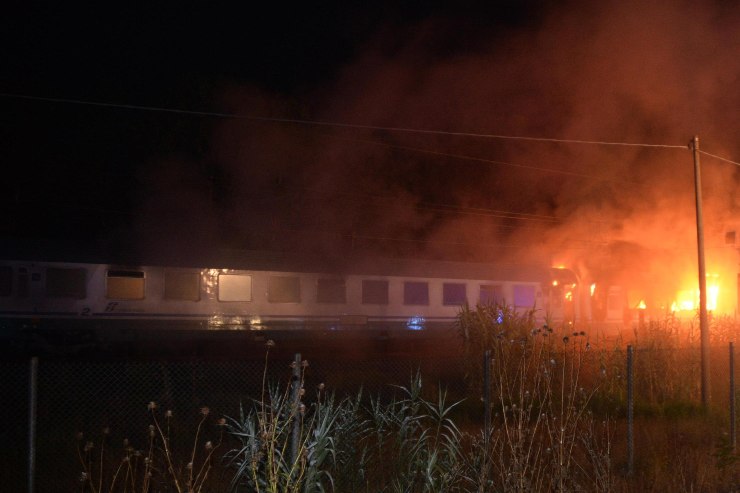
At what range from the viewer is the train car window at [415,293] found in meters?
20.7

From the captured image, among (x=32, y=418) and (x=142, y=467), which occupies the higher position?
(x=32, y=418)

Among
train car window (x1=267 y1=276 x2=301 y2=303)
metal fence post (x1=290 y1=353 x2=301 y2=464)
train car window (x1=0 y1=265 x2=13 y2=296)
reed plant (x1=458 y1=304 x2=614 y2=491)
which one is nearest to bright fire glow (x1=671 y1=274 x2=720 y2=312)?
reed plant (x1=458 y1=304 x2=614 y2=491)

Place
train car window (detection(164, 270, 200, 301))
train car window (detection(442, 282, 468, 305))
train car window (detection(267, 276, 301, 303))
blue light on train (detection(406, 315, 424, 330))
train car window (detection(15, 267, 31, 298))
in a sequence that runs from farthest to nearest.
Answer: train car window (detection(442, 282, 468, 305)), blue light on train (detection(406, 315, 424, 330)), train car window (detection(267, 276, 301, 303)), train car window (detection(164, 270, 200, 301)), train car window (detection(15, 267, 31, 298))

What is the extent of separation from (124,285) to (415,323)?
8.41 meters

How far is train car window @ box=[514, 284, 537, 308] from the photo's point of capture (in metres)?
22.9

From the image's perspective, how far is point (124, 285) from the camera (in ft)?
56.6

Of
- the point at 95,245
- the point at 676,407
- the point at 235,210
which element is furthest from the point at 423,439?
the point at 235,210

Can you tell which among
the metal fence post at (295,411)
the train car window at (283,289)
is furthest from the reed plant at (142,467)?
the train car window at (283,289)

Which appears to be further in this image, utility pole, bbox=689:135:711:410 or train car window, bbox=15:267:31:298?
train car window, bbox=15:267:31:298

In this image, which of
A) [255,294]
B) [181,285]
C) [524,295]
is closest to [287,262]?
[255,294]

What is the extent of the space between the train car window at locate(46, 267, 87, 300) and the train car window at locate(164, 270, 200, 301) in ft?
6.43

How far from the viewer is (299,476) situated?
4246 mm

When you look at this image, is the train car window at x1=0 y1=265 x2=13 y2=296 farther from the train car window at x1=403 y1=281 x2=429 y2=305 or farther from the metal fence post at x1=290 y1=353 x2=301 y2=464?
the metal fence post at x1=290 y1=353 x2=301 y2=464

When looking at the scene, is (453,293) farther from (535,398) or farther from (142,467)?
(142,467)
